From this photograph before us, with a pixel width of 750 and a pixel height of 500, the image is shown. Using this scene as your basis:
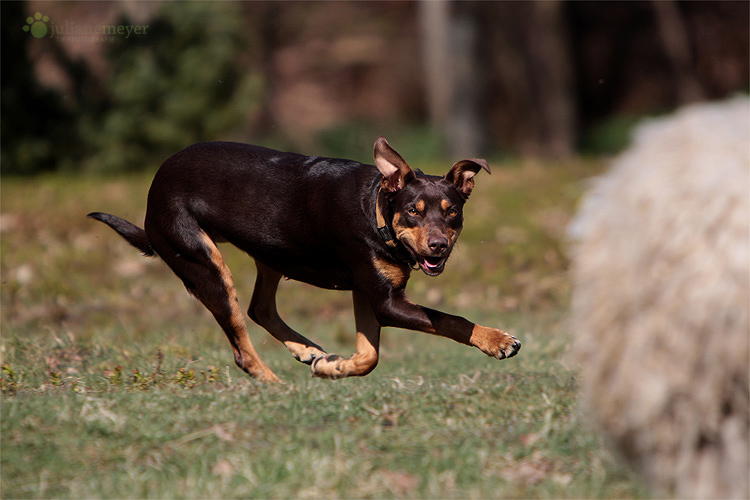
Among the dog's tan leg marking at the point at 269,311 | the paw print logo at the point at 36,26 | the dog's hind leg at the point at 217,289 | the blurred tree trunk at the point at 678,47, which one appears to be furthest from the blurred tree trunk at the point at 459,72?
the dog's hind leg at the point at 217,289

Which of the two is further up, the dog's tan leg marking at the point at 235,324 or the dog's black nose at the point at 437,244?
the dog's black nose at the point at 437,244

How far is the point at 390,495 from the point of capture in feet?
11.4

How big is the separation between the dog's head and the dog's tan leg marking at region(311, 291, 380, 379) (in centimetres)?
65

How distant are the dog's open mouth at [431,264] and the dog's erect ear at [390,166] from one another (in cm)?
42

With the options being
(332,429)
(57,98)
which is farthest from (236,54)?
(332,429)

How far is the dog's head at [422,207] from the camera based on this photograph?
193 inches

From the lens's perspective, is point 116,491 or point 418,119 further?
point 418,119

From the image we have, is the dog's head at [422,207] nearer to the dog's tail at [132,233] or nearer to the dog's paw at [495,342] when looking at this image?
the dog's paw at [495,342]

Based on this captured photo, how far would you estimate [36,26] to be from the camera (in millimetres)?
13445

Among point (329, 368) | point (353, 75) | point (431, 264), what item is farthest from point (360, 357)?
point (353, 75)

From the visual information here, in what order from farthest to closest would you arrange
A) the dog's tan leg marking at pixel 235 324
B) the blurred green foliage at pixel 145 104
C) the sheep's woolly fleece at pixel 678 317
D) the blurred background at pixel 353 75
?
the blurred background at pixel 353 75 → the blurred green foliage at pixel 145 104 → the dog's tan leg marking at pixel 235 324 → the sheep's woolly fleece at pixel 678 317

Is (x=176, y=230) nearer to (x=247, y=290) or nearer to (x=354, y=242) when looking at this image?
(x=354, y=242)

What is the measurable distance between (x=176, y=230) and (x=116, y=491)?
7.40ft

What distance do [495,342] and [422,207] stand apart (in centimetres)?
82
